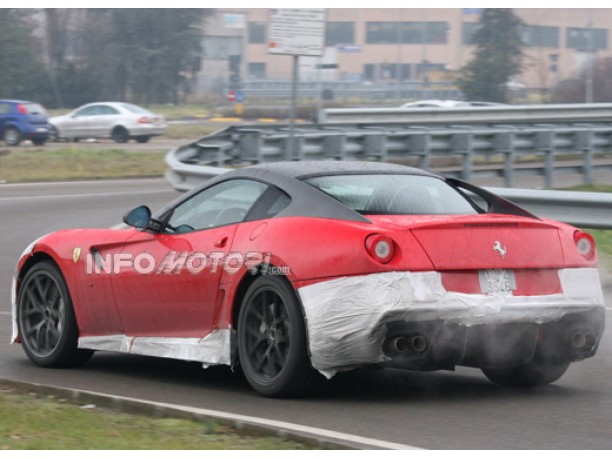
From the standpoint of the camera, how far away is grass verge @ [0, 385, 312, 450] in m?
5.46

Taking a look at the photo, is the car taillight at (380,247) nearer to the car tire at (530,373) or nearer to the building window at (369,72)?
the car tire at (530,373)

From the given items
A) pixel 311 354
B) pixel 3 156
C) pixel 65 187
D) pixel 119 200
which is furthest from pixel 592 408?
pixel 3 156

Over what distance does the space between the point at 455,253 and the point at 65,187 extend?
2027cm

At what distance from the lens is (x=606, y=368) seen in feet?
26.6

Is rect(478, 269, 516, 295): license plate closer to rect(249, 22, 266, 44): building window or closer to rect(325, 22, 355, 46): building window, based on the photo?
rect(249, 22, 266, 44): building window

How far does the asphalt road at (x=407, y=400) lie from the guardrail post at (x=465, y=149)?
44.3 ft

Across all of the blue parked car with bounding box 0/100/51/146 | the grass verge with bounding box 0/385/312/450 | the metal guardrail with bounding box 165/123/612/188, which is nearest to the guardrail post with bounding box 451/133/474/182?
the metal guardrail with bounding box 165/123/612/188

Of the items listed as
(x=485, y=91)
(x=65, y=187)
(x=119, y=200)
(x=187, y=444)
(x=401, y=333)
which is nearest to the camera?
(x=187, y=444)

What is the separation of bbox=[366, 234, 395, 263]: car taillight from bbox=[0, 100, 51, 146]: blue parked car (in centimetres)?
3264

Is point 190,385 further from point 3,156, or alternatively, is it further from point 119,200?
point 3,156

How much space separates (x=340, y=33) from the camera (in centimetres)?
7394

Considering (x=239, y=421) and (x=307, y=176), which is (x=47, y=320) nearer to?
(x=307, y=176)

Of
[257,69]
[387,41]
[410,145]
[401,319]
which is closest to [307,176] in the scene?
[401,319]

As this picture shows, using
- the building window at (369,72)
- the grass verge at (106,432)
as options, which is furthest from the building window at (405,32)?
the grass verge at (106,432)
